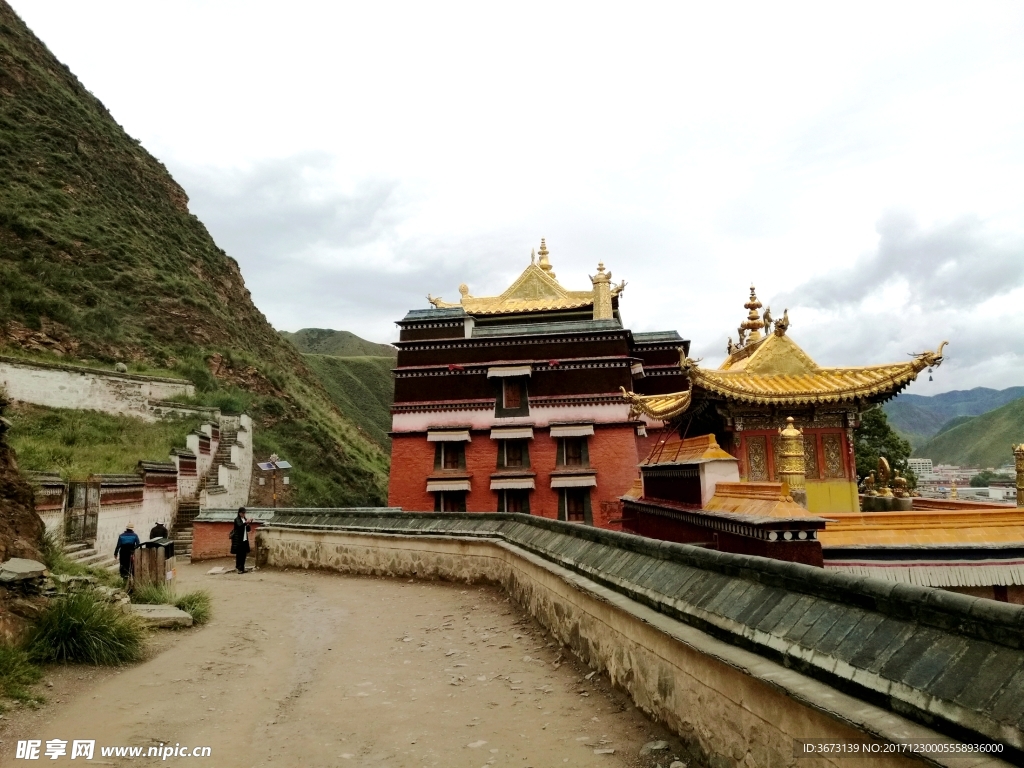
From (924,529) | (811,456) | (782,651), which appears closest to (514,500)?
(811,456)

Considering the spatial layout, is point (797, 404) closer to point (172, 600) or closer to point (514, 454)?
point (172, 600)

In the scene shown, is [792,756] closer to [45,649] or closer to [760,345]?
[45,649]

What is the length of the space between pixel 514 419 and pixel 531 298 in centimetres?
704

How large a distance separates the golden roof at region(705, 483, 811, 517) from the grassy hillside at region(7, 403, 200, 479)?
15839mm

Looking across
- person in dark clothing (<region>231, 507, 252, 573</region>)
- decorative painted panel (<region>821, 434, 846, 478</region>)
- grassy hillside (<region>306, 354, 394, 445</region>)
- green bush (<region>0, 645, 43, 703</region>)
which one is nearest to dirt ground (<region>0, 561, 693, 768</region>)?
green bush (<region>0, 645, 43, 703</region>)

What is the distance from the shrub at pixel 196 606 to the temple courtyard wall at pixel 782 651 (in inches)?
232

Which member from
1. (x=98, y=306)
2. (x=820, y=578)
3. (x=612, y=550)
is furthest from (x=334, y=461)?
(x=820, y=578)

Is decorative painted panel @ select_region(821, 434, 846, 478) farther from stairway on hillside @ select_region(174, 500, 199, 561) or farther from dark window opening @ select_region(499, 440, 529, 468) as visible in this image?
stairway on hillside @ select_region(174, 500, 199, 561)

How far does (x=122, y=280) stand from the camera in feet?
130

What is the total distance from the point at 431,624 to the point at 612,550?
4.02m

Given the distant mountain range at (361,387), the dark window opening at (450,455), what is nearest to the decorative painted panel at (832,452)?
the dark window opening at (450,455)

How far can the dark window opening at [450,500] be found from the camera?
2345cm

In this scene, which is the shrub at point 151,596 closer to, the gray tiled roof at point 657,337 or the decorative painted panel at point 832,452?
the decorative painted panel at point 832,452

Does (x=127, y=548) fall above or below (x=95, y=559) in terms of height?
above
